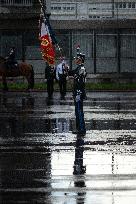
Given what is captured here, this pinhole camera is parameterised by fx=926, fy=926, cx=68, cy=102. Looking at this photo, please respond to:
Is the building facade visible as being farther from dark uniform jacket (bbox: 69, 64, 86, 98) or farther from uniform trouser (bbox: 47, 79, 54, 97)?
dark uniform jacket (bbox: 69, 64, 86, 98)

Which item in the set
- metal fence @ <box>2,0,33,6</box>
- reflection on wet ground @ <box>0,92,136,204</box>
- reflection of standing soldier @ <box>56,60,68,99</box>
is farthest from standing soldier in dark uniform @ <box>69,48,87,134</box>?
metal fence @ <box>2,0,33,6</box>

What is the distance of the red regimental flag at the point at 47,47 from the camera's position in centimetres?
4434

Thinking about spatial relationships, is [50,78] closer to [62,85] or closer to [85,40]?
[62,85]

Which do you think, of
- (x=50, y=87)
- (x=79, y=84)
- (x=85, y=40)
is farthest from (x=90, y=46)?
(x=79, y=84)

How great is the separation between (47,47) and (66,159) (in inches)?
1143

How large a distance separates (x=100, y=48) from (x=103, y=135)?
39.0 meters

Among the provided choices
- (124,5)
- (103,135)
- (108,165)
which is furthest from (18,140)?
(124,5)

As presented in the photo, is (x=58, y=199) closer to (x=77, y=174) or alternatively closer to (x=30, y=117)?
(x=77, y=174)

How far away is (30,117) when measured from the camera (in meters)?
28.6

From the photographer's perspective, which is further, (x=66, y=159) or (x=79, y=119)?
(x=79, y=119)

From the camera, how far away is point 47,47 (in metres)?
45.5

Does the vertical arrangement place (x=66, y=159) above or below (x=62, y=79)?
above

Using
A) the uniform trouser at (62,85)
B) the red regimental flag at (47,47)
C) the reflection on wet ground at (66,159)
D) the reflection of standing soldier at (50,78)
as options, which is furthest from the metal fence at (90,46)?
the reflection on wet ground at (66,159)

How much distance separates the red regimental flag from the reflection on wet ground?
46.9 feet
